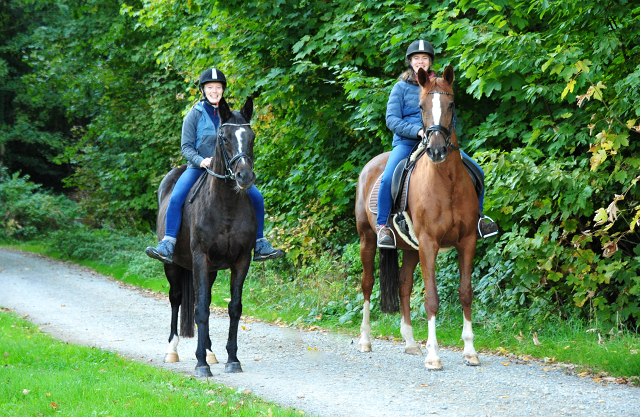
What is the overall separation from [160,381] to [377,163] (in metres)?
4.04

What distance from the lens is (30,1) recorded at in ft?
91.2

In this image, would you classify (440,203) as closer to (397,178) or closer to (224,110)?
(397,178)

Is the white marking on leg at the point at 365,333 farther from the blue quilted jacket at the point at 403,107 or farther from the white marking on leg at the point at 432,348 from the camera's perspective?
the blue quilted jacket at the point at 403,107

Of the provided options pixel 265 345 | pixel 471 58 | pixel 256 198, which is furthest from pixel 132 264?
pixel 471 58

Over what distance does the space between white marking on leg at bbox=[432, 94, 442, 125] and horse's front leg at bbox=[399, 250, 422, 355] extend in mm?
2238

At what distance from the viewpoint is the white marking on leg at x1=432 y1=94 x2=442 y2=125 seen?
6875mm

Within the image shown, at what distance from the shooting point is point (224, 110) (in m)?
7.15

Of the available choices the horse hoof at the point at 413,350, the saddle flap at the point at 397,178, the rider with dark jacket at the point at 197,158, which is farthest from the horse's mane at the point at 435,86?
the horse hoof at the point at 413,350

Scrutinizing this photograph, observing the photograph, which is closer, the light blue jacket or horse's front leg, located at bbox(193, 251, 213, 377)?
horse's front leg, located at bbox(193, 251, 213, 377)

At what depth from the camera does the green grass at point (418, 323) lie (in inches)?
280

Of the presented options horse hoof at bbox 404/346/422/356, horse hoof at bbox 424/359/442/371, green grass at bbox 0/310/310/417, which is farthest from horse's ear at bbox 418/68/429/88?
green grass at bbox 0/310/310/417

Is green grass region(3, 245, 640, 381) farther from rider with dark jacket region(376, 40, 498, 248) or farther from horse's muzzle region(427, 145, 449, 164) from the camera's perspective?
horse's muzzle region(427, 145, 449, 164)

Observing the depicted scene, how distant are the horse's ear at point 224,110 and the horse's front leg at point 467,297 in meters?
2.80

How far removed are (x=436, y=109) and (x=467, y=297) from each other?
78.9 inches
